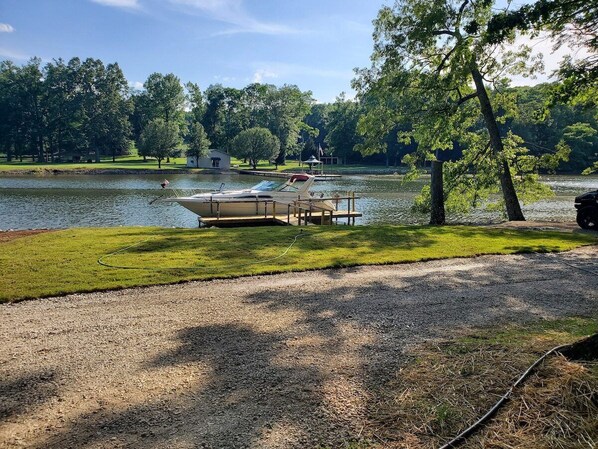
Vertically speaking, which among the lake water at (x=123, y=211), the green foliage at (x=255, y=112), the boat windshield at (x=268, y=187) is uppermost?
the green foliage at (x=255, y=112)

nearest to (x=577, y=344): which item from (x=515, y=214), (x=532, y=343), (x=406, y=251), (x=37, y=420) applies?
(x=532, y=343)

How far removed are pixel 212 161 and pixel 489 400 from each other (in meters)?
81.4

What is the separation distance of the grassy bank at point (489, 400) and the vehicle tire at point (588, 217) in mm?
13082

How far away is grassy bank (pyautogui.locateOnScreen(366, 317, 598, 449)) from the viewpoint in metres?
3.29

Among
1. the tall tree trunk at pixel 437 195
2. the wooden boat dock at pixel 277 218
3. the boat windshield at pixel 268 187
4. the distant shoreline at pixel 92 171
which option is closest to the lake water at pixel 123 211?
the wooden boat dock at pixel 277 218

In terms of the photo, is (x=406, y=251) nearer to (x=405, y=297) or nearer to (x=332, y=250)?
(x=332, y=250)

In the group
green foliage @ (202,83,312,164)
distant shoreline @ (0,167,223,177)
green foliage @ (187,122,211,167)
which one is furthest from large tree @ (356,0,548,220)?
green foliage @ (202,83,312,164)

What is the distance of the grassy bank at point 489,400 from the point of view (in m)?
3.29

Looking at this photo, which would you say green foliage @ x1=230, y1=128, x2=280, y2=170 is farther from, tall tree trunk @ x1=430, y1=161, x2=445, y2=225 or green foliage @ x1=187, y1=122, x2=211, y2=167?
tall tree trunk @ x1=430, y1=161, x2=445, y2=225

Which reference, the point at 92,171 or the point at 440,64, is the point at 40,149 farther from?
the point at 440,64

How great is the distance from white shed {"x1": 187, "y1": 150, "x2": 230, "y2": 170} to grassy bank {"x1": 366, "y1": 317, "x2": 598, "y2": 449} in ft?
261

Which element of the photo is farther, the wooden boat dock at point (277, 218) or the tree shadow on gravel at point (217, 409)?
the wooden boat dock at point (277, 218)

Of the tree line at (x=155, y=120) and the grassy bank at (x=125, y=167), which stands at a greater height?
the tree line at (x=155, y=120)

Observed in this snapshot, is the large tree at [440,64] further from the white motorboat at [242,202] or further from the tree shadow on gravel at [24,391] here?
the tree shadow on gravel at [24,391]
